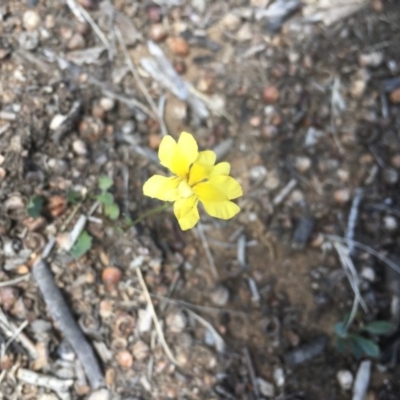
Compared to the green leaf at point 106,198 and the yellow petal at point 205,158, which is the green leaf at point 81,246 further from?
the yellow petal at point 205,158

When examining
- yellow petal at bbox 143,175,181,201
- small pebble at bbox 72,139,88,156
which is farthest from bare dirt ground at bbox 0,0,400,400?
yellow petal at bbox 143,175,181,201

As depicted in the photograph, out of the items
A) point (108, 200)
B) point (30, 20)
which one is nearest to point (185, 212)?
point (108, 200)

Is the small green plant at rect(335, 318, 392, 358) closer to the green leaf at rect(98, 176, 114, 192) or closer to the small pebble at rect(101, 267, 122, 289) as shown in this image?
the small pebble at rect(101, 267, 122, 289)

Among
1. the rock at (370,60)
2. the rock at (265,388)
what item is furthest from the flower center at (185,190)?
the rock at (370,60)

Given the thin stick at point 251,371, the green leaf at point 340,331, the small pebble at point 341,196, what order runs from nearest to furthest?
the thin stick at point 251,371 → the green leaf at point 340,331 → the small pebble at point 341,196

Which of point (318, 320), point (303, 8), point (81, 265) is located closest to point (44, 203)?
point (81, 265)
